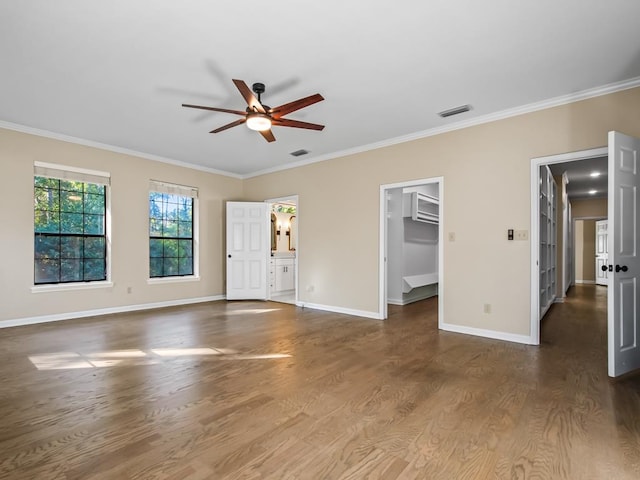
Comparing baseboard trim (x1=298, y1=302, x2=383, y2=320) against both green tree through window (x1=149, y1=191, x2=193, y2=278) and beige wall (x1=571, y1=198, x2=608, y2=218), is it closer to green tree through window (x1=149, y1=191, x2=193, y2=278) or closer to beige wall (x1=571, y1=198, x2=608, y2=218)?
green tree through window (x1=149, y1=191, x2=193, y2=278)

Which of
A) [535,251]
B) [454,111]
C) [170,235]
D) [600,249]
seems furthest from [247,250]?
[600,249]

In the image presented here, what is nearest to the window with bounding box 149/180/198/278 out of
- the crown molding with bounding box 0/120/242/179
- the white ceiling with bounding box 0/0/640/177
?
the crown molding with bounding box 0/120/242/179

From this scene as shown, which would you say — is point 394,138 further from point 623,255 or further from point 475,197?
point 623,255

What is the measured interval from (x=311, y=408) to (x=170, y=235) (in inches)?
201

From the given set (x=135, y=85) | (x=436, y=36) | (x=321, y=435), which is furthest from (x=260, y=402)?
(x=135, y=85)

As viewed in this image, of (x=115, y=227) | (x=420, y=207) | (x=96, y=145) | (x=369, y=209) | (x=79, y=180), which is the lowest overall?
(x=115, y=227)

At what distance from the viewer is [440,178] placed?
177 inches

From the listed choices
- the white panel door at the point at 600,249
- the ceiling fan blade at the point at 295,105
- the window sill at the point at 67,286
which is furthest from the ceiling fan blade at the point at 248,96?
the white panel door at the point at 600,249

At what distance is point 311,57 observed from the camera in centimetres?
288

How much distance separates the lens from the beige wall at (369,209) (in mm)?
3824

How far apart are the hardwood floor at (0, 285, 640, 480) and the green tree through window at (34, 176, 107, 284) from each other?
4.13 ft

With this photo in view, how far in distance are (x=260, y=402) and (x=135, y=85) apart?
10.6ft

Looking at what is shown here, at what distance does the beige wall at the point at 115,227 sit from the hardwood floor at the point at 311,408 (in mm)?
900

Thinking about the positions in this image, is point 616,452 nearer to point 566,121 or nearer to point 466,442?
point 466,442
